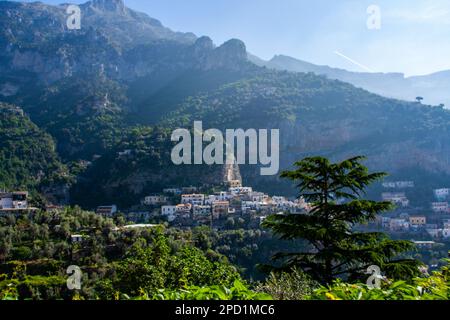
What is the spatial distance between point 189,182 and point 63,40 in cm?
8289

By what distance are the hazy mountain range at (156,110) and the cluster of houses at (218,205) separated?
6.85m

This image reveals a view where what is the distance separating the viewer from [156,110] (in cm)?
10012

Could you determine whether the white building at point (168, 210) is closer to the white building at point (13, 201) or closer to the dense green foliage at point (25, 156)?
the white building at point (13, 201)

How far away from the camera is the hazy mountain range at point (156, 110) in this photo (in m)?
67.3

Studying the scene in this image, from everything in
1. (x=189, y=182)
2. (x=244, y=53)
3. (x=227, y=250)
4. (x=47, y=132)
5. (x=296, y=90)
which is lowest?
(x=227, y=250)

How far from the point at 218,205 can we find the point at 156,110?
5324cm

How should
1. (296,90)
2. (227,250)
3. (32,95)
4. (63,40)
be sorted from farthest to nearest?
(63,40) < (32,95) < (296,90) < (227,250)

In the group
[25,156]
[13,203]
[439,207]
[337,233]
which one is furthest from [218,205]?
[337,233]

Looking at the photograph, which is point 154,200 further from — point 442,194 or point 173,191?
point 442,194

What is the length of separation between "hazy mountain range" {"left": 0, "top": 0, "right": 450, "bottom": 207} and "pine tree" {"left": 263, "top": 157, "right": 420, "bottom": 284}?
56.6 m

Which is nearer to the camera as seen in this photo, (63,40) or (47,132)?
(47,132)
